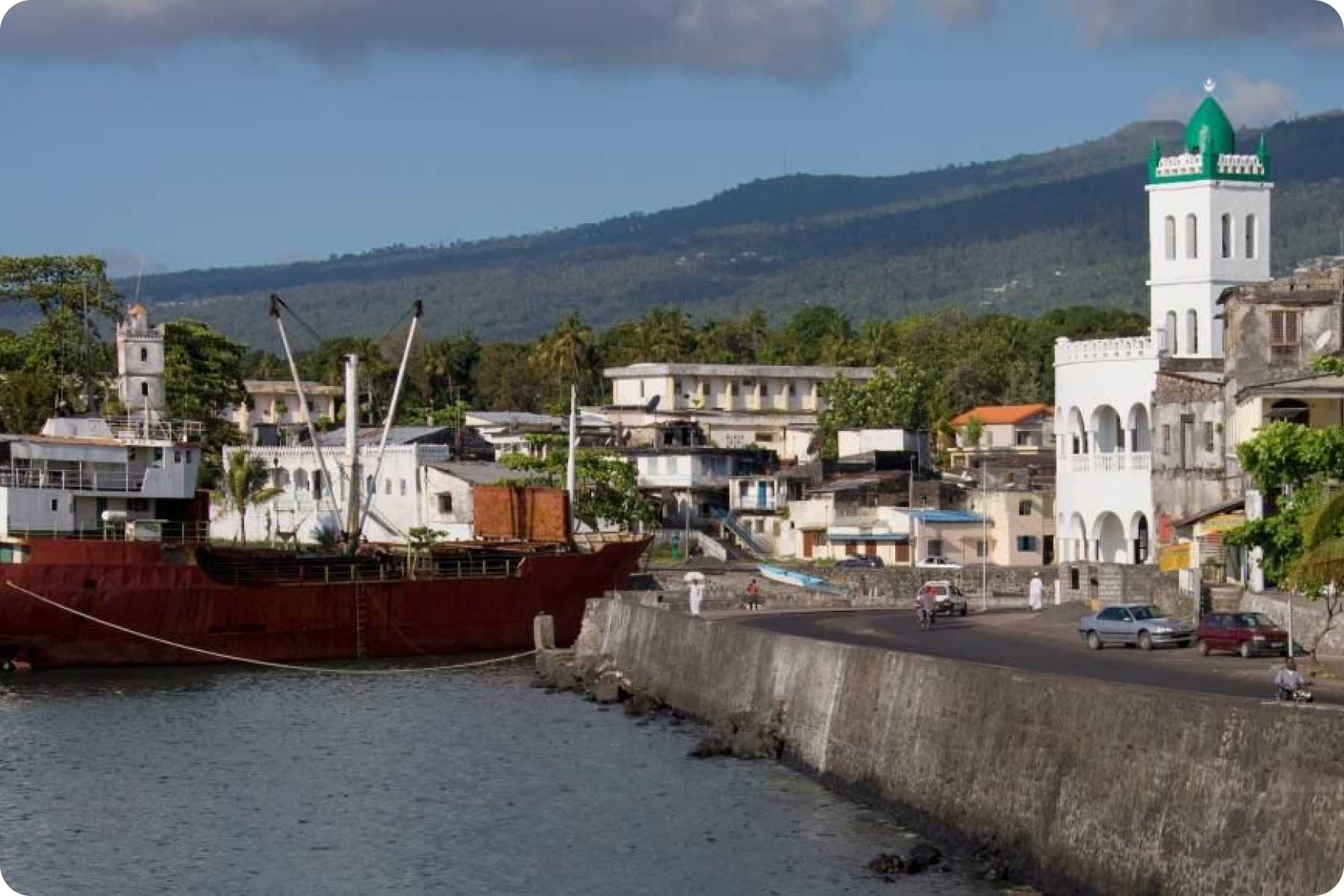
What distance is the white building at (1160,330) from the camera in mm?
60750

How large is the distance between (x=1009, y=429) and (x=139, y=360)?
145 feet

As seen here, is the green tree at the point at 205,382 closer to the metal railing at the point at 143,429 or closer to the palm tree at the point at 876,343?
the metal railing at the point at 143,429

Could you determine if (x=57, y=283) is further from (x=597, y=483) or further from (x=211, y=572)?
(x=211, y=572)

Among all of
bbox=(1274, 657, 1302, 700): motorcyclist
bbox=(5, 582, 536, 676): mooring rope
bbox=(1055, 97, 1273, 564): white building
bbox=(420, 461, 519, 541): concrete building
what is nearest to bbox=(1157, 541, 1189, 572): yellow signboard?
bbox=(1055, 97, 1273, 564): white building

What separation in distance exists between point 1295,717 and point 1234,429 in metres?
32.6

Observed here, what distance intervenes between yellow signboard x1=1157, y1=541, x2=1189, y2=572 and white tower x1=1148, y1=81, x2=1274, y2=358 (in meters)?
10.8

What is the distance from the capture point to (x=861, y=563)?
71000mm

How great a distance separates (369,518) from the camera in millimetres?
86125

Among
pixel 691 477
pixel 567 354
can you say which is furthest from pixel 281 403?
pixel 691 477

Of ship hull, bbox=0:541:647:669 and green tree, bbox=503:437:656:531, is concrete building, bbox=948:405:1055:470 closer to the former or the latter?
green tree, bbox=503:437:656:531

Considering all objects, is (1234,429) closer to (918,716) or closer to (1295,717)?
(918,716)

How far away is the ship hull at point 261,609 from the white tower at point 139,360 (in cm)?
1734

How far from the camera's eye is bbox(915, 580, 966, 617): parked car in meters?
51.7

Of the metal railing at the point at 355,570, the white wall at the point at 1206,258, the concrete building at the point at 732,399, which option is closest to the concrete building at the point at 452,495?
the metal railing at the point at 355,570
